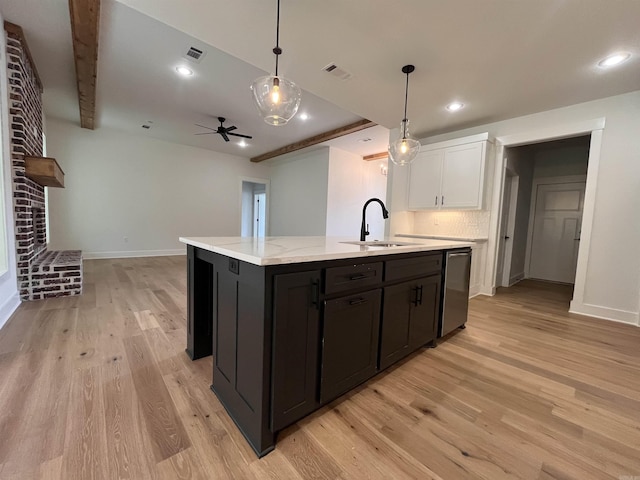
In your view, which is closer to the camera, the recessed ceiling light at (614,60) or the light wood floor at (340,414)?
the light wood floor at (340,414)

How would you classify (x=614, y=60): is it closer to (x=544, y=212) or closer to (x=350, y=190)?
(x=544, y=212)

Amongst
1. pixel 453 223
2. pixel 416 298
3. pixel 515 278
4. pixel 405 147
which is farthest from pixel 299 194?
pixel 416 298

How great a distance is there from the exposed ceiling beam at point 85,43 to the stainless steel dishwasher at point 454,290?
12.3ft

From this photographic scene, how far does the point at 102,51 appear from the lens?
2.87 meters

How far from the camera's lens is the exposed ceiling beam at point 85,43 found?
7.40 feet

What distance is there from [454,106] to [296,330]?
12.0ft

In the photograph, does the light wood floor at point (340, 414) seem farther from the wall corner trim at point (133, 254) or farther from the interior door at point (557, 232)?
the wall corner trim at point (133, 254)

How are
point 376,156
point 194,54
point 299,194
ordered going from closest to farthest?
point 194,54
point 376,156
point 299,194

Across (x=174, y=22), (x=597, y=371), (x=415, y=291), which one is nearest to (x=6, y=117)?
(x=174, y=22)

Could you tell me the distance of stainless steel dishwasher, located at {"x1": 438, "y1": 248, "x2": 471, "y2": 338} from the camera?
223 centimetres

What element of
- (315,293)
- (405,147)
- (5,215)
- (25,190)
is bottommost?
(315,293)

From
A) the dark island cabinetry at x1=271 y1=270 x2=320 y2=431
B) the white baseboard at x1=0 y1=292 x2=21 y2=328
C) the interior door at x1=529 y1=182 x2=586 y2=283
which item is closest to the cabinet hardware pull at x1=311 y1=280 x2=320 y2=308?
the dark island cabinetry at x1=271 y1=270 x2=320 y2=431

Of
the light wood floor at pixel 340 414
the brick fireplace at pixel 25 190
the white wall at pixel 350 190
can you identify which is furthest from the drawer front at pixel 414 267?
the white wall at pixel 350 190

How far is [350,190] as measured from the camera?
687cm
